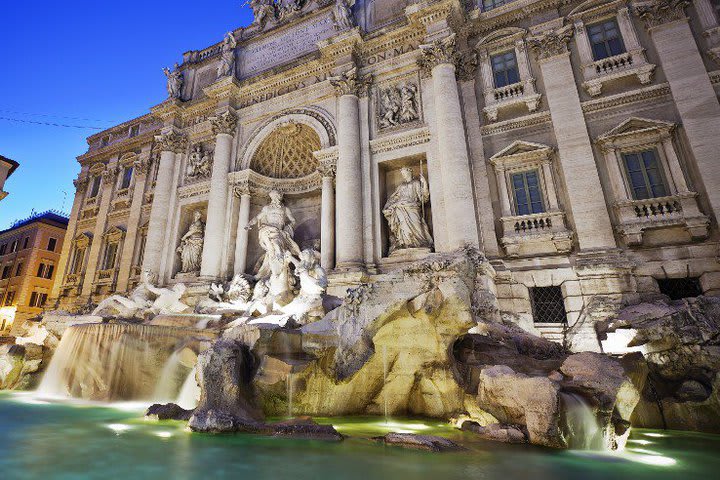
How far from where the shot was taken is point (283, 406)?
19.7 ft

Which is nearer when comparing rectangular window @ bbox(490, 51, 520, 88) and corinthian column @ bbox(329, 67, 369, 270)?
corinthian column @ bbox(329, 67, 369, 270)

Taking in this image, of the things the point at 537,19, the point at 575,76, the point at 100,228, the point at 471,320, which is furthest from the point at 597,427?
the point at 100,228

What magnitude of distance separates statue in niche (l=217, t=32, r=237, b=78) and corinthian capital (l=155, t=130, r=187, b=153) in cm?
363

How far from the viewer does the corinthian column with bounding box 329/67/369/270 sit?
1278 cm

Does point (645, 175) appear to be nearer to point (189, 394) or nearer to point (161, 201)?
point (189, 394)

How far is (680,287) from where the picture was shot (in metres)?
9.78

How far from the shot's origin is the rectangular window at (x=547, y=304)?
34.8 feet

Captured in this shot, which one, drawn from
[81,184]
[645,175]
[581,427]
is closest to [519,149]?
[645,175]

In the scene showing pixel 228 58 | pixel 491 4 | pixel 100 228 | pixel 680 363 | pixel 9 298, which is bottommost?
pixel 680 363

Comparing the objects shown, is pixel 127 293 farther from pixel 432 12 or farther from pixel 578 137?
pixel 578 137

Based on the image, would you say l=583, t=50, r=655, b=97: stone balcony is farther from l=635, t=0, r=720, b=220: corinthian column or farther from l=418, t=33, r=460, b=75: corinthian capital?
l=418, t=33, r=460, b=75: corinthian capital

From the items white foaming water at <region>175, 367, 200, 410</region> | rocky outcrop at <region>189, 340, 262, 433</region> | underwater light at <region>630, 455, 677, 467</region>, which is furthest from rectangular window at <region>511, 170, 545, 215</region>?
white foaming water at <region>175, 367, 200, 410</region>

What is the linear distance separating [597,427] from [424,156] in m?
10.1

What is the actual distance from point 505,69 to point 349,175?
22.4 feet
